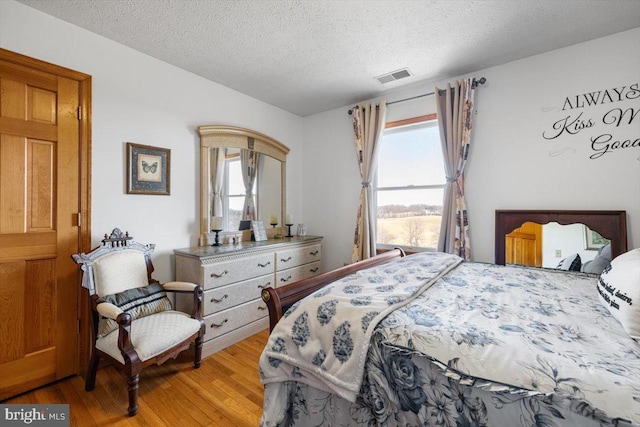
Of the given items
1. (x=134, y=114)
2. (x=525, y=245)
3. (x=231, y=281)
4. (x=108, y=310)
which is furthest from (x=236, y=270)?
(x=525, y=245)

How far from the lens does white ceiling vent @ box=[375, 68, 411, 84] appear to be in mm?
2812

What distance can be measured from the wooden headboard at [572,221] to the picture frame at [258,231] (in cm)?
249

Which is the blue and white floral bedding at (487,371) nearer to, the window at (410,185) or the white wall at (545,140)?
the white wall at (545,140)

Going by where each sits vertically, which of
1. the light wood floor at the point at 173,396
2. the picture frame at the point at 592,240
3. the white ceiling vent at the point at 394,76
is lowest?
the light wood floor at the point at 173,396

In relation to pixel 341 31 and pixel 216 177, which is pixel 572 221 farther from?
pixel 216 177

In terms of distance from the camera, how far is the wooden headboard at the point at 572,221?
7.02 ft

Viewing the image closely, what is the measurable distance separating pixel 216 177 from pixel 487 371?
2842 mm

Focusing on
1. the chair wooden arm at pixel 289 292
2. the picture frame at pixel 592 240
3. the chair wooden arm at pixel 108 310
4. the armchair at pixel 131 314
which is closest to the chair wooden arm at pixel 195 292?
the armchair at pixel 131 314

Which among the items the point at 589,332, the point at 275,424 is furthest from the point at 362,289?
the point at 589,332

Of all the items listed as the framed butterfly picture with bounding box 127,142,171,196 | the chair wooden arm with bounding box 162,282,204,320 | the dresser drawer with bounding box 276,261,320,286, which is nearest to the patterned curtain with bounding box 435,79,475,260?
the dresser drawer with bounding box 276,261,320,286

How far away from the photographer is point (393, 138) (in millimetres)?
3404

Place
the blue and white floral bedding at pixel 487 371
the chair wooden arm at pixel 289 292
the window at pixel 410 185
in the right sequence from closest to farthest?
the blue and white floral bedding at pixel 487 371
the chair wooden arm at pixel 289 292
the window at pixel 410 185

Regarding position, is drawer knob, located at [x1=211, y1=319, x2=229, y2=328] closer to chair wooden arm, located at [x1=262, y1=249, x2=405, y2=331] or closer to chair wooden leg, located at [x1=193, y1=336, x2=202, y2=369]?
chair wooden leg, located at [x1=193, y1=336, x2=202, y2=369]

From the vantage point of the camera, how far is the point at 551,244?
241 centimetres
